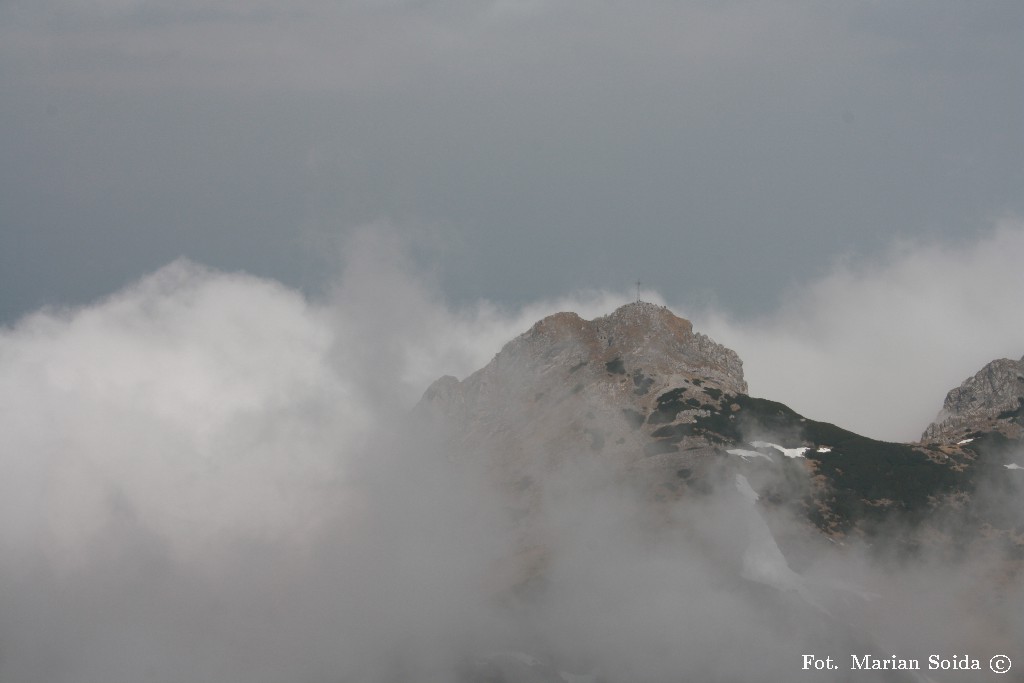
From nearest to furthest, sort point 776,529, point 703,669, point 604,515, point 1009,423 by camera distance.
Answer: point 703,669 → point 776,529 → point 604,515 → point 1009,423

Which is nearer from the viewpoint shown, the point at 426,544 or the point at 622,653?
the point at 622,653

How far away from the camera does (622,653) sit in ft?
500

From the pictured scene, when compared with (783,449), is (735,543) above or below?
below

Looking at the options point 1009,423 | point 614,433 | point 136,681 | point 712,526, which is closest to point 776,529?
point 712,526

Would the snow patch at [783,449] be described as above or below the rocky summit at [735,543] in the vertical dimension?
above

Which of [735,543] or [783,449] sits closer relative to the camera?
[735,543]

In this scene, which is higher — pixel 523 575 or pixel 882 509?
pixel 882 509

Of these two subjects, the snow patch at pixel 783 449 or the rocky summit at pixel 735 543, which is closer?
the rocky summit at pixel 735 543

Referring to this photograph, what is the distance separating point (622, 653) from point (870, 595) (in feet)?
107

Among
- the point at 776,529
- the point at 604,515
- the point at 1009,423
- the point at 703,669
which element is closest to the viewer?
the point at 703,669

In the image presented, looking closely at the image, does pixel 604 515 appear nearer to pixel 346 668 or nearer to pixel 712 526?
pixel 712 526

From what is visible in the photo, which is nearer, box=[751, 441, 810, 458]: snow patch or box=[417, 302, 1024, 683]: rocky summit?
box=[417, 302, 1024, 683]: rocky summit

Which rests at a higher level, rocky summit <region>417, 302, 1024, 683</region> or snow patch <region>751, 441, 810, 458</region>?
snow patch <region>751, 441, 810, 458</region>

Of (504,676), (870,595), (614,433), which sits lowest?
(504,676)
